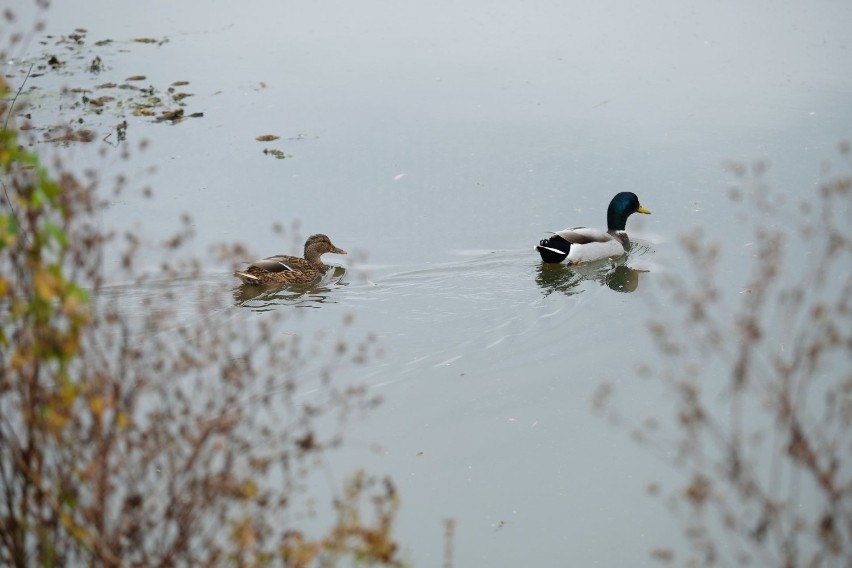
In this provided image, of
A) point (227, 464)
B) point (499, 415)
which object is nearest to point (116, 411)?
point (227, 464)

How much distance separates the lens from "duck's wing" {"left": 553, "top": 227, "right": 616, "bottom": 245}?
9.40 meters

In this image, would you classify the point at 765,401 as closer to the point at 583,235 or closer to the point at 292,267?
the point at 292,267

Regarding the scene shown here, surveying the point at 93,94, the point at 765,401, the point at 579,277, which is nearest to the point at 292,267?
the point at 579,277

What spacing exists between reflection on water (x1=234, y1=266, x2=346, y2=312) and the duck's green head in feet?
8.32

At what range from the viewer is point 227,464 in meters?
3.46

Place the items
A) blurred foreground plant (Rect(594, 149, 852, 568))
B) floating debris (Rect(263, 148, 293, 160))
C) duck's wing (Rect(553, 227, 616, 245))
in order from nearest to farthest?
blurred foreground plant (Rect(594, 149, 852, 568)) < duck's wing (Rect(553, 227, 616, 245)) < floating debris (Rect(263, 148, 293, 160))

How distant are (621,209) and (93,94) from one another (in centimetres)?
619

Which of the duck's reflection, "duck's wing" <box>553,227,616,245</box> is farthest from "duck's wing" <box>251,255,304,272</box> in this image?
"duck's wing" <box>553,227,616,245</box>

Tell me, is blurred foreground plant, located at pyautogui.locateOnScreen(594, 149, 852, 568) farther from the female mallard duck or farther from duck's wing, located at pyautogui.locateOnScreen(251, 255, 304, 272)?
duck's wing, located at pyautogui.locateOnScreen(251, 255, 304, 272)

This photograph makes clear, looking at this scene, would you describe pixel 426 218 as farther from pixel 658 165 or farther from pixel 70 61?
pixel 70 61

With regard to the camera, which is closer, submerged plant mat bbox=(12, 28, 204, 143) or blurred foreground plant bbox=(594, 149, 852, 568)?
blurred foreground plant bbox=(594, 149, 852, 568)

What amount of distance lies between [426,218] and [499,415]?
3.42m

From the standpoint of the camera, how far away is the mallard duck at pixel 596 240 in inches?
367

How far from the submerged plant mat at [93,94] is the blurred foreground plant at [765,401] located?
6.08 m
